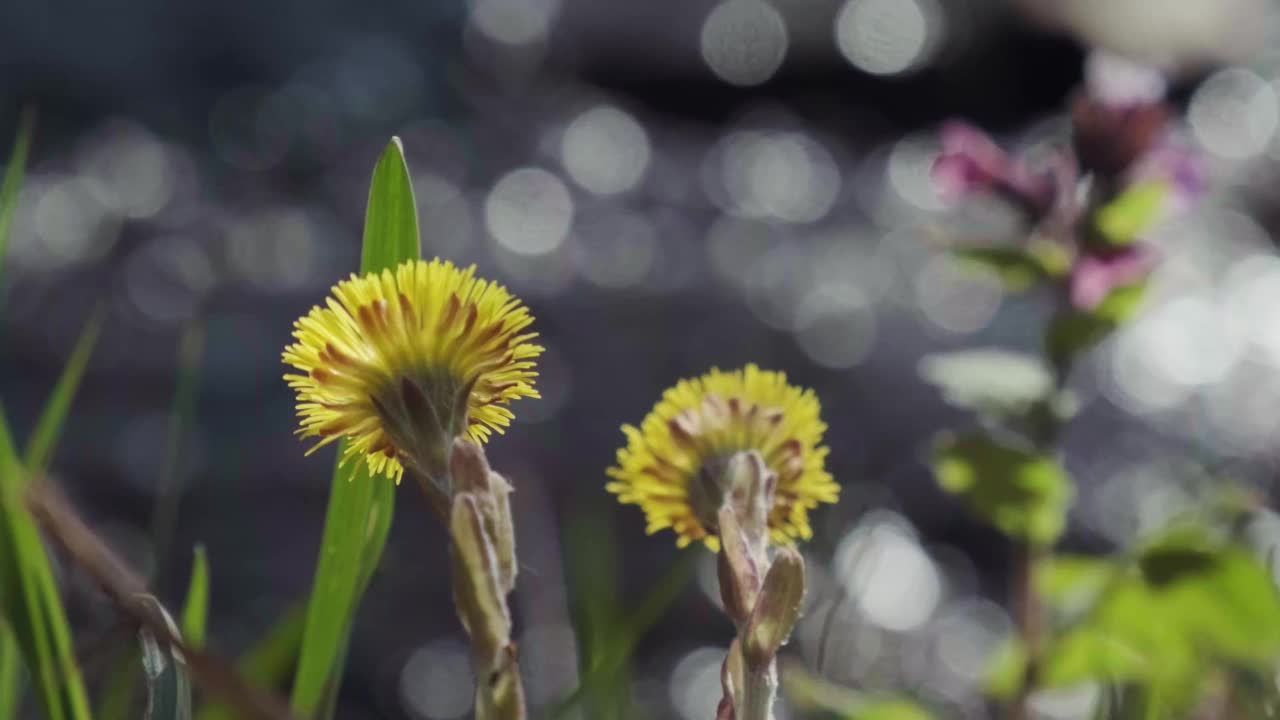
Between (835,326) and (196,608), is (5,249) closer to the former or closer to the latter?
(196,608)

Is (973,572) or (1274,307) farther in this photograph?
(1274,307)

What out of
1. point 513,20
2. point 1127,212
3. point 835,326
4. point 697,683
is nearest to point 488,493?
point 1127,212

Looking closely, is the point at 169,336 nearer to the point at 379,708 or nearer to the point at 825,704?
the point at 379,708

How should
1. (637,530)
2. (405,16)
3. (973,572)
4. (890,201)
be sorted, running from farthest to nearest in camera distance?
(405,16) → (890,201) → (973,572) → (637,530)

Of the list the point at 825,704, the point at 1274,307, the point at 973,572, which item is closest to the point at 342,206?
the point at 973,572

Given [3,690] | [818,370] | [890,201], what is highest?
[890,201]

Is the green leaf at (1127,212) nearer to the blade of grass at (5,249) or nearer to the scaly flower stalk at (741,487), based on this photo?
the scaly flower stalk at (741,487)

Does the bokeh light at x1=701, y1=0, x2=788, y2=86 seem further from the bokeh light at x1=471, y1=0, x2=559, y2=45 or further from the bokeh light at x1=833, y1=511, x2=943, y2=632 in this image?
the bokeh light at x1=833, y1=511, x2=943, y2=632
